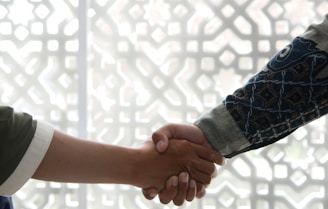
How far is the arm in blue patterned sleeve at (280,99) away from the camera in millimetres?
1101

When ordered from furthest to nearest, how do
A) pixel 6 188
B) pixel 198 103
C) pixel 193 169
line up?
pixel 198 103, pixel 193 169, pixel 6 188

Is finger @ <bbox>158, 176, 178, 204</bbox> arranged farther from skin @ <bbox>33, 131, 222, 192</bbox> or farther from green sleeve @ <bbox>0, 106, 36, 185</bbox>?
green sleeve @ <bbox>0, 106, 36, 185</bbox>

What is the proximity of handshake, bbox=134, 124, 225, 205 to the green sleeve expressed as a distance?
372 millimetres

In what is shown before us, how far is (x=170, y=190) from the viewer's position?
1.25 metres

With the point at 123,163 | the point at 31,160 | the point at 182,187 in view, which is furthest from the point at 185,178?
the point at 31,160

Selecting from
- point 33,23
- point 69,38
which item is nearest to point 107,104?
point 69,38

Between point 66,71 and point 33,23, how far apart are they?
18cm

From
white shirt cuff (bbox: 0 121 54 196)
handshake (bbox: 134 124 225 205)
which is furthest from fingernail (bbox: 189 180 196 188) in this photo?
white shirt cuff (bbox: 0 121 54 196)

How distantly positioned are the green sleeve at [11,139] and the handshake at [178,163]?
372 mm

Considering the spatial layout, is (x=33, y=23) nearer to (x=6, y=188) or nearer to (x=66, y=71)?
(x=66, y=71)

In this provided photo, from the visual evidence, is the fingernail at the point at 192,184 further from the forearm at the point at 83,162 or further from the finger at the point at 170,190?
the forearm at the point at 83,162

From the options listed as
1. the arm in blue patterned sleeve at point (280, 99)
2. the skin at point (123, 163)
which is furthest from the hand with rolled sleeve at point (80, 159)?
the arm in blue patterned sleeve at point (280, 99)

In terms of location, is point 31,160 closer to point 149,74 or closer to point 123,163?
point 123,163

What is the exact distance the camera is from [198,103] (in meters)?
1.43
